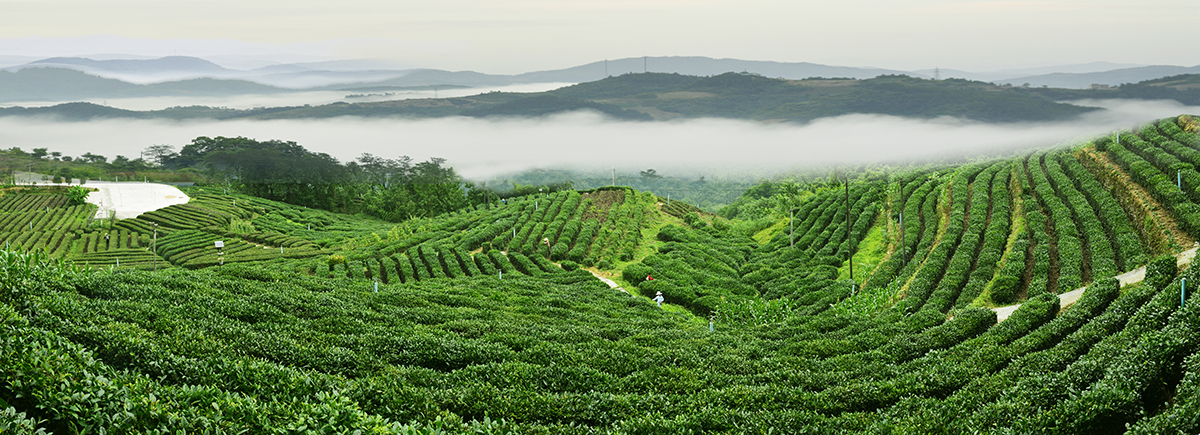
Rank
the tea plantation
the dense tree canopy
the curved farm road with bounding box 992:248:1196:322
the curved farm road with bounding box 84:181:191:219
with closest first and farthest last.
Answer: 1. the tea plantation
2. the curved farm road with bounding box 992:248:1196:322
3. the curved farm road with bounding box 84:181:191:219
4. the dense tree canopy

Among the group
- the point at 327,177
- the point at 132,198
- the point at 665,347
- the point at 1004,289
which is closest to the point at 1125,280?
the point at 1004,289

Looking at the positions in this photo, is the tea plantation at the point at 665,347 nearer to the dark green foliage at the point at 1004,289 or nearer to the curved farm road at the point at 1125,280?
the dark green foliage at the point at 1004,289

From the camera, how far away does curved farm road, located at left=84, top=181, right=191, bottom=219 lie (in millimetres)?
88500

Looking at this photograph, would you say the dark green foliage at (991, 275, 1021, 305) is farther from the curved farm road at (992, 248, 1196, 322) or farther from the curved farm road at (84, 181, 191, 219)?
the curved farm road at (84, 181, 191, 219)

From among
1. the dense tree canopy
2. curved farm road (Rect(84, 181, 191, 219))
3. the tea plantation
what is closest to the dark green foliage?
the tea plantation

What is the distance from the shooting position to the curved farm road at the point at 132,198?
88.5 meters

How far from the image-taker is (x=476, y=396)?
1073 cm

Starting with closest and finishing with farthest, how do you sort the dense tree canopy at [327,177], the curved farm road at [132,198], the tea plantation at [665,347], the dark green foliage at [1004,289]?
the tea plantation at [665,347] < the dark green foliage at [1004,289] < the curved farm road at [132,198] < the dense tree canopy at [327,177]

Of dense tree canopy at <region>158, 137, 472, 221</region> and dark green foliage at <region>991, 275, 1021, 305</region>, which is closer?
dark green foliage at <region>991, 275, 1021, 305</region>

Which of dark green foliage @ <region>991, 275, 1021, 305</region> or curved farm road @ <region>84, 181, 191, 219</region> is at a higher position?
curved farm road @ <region>84, 181, 191, 219</region>

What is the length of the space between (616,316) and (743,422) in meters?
14.2

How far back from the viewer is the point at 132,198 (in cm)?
9875

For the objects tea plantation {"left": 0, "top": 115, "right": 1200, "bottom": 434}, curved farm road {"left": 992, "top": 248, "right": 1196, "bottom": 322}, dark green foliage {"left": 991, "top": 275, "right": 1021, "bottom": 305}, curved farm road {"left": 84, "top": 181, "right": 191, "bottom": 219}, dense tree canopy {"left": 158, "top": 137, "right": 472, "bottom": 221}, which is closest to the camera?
tea plantation {"left": 0, "top": 115, "right": 1200, "bottom": 434}

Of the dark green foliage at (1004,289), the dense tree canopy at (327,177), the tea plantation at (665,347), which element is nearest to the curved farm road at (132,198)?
the dense tree canopy at (327,177)
